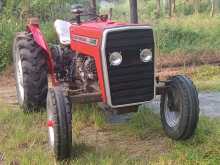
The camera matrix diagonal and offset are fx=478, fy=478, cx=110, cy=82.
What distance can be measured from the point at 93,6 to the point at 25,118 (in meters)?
5.38

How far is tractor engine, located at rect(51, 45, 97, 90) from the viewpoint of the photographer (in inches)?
235

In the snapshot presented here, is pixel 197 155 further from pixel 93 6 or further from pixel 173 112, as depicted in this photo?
pixel 93 6

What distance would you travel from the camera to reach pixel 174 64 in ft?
37.4

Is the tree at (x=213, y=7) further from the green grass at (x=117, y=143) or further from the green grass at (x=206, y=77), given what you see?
the green grass at (x=117, y=143)

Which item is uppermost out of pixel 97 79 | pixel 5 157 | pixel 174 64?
pixel 97 79

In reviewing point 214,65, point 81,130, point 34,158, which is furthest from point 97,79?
point 214,65

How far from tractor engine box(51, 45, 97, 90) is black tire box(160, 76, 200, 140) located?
95 centimetres

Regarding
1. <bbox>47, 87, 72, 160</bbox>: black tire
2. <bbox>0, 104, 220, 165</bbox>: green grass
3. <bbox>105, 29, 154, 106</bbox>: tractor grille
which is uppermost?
<bbox>105, 29, 154, 106</bbox>: tractor grille

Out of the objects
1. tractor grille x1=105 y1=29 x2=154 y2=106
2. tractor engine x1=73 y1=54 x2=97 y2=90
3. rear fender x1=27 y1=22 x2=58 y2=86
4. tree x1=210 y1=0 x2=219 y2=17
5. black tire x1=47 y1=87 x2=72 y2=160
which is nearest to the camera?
black tire x1=47 y1=87 x2=72 y2=160

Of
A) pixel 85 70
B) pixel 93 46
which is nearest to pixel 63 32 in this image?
pixel 85 70

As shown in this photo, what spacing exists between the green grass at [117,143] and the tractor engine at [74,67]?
0.55 m

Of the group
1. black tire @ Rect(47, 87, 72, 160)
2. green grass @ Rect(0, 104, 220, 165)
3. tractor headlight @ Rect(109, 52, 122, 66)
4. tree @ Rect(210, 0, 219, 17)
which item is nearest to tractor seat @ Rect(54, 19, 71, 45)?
green grass @ Rect(0, 104, 220, 165)

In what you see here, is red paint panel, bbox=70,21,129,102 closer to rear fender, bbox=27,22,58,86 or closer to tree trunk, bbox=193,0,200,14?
rear fender, bbox=27,22,58,86

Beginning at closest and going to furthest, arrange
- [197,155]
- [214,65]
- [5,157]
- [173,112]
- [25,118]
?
[197,155] < [5,157] < [173,112] < [25,118] < [214,65]
